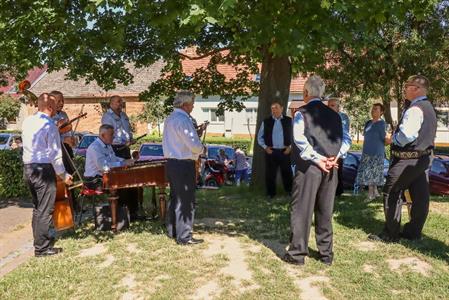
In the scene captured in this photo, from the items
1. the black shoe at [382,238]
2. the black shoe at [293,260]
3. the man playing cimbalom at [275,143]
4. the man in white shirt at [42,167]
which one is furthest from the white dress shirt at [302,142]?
the man playing cimbalom at [275,143]

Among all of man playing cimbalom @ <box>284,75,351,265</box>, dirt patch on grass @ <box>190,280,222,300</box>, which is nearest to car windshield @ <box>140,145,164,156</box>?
man playing cimbalom @ <box>284,75,351,265</box>

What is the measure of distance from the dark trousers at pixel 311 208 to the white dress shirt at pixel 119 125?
363 centimetres

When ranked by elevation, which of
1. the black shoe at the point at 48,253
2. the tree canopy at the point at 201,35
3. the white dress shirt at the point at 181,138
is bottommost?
the black shoe at the point at 48,253

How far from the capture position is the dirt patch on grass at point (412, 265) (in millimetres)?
5073

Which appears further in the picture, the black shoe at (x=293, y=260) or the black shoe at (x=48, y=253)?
the black shoe at (x=48, y=253)

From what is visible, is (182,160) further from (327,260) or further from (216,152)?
(216,152)

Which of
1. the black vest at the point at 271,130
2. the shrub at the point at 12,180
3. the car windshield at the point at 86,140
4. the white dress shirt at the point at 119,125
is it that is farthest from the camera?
the car windshield at the point at 86,140

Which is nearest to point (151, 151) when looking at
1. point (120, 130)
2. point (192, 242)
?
point (120, 130)

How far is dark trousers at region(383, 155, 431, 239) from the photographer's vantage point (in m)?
5.87

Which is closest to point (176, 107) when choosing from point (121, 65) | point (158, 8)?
point (158, 8)

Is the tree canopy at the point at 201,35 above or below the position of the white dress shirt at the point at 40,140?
above

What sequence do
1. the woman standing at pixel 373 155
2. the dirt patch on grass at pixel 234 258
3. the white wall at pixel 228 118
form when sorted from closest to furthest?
the dirt patch on grass at pixel 234 258 < the woman standing at pixel 373 155 < the white wall at pixel 228 118

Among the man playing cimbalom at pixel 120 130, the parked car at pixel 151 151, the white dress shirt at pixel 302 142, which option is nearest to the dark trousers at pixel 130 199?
the man playing cimbalom at pixel 120 130

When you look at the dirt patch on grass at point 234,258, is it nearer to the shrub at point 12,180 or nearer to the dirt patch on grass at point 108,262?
the dirt patch on grass at point 108,262
